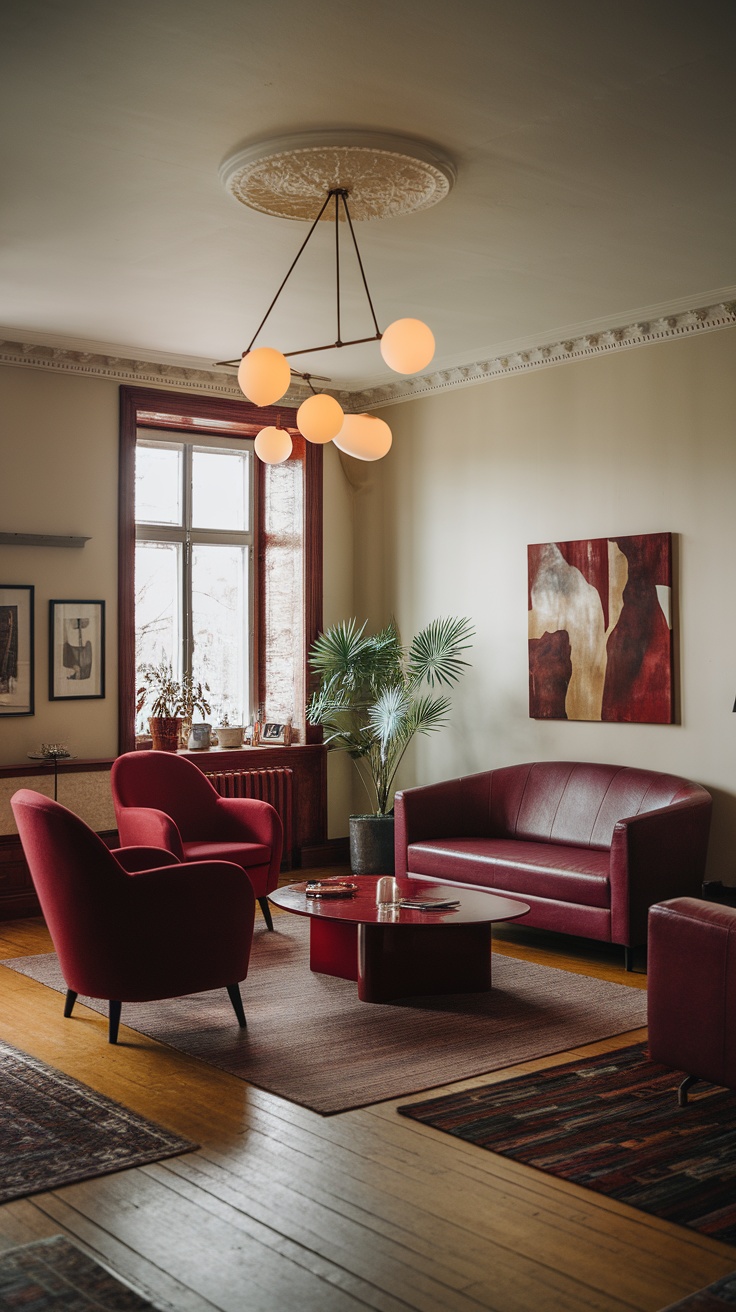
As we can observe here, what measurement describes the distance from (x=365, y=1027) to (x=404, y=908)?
545mm

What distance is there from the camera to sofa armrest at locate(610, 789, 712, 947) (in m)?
5.52

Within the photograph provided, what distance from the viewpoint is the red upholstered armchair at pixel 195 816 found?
6242 millimetres

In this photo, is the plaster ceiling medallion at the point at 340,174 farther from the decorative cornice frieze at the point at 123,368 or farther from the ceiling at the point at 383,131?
the decorative cornice frieze at the point at 123,368

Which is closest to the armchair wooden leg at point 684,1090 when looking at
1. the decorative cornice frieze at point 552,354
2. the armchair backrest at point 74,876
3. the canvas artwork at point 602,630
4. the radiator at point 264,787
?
the armchair backrest at point 74,876

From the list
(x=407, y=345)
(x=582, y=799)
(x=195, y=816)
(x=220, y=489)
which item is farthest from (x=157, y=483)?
(x=407, y=345)

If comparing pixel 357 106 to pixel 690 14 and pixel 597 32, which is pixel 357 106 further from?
pixel 690 14

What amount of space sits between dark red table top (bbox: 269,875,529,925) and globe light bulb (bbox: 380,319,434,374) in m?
2.11

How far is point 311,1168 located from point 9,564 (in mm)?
4586

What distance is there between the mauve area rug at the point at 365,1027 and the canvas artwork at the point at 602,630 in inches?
67.1

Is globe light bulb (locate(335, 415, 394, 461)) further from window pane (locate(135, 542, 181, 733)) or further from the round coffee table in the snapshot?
window pane (locate(135, 542, 181, 733))

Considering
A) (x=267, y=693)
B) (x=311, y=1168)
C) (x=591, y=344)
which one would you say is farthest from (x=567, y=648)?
(x=311, y=1168)

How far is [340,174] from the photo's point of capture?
4445 mm

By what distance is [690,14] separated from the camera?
11.2ft

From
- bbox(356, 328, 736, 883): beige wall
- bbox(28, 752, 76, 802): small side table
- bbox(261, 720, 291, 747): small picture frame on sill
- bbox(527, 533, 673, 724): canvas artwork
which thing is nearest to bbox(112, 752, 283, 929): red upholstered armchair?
bbox(28, 752, 76, 802): small side table
